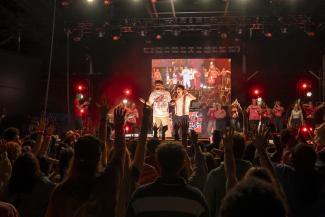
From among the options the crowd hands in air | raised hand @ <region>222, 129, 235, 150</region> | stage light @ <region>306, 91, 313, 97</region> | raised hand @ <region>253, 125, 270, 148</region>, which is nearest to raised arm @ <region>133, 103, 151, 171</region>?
the crowd hands in air

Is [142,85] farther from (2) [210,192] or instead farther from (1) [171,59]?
(2) [210,192]

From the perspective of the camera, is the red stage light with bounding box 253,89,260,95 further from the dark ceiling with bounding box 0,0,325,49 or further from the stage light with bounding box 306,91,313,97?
the dark ceiling with bounding box 0,0,325,49

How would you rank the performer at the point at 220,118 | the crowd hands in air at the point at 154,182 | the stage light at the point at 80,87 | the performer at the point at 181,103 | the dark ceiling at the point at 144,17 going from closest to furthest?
the crowd hands in air at the point at 154,182
the performer at the point at 181,103
the performer at the point at 220,118
the dark ceiling at the point at 144,17
the stage light at the point at 80,87

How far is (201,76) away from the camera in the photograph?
20109mm

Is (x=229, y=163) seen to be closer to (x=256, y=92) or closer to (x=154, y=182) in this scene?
(x=154, y=182)

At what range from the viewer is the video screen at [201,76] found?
65.5ft

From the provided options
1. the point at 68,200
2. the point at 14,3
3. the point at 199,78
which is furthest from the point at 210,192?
the point at 199,78

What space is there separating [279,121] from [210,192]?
48.7ft

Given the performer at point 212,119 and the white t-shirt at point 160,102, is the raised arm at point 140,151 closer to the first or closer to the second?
the white t-shirt at point 160,102

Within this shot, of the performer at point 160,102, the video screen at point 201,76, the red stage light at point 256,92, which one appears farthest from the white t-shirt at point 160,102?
the red stage light at point 256,92

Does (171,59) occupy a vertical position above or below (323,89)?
above

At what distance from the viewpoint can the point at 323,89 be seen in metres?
18.9

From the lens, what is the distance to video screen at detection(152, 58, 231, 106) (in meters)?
20.0

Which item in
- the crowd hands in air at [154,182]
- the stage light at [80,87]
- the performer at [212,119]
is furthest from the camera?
the stage light at [80,87]
